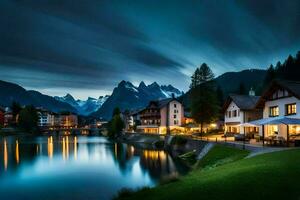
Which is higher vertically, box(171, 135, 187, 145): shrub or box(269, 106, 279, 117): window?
box(269, 106, 279, 117): window

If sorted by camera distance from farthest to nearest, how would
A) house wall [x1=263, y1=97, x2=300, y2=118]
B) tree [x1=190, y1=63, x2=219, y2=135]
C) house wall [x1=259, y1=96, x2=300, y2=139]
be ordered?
tree [x1=190, y1=63, x2=219, y2=135] → house wall [x1=259, y1=96, x2=300, y2=139] → house wall [x1=263, y1=97, x2=300, y2=118]

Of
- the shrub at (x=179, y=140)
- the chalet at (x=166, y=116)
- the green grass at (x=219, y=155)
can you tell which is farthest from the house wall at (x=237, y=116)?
the chalet at (x=166, y=116)

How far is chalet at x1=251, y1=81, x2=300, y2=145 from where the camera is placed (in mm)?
37938

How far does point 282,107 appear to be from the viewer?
43844mm

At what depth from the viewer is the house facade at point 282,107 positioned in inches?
1532

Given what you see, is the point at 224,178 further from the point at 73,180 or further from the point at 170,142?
the point at 170,142

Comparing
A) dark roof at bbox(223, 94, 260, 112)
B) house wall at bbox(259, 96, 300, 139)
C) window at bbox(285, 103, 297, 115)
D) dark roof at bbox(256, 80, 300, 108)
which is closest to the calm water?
house wall at bbox(259, 96, 300, 139)

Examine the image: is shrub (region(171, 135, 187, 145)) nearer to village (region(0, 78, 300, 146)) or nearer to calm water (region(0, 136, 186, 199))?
village (region(0, 78, 300, 146))

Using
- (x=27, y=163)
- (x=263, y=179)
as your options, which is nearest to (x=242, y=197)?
(x=263, y=179)

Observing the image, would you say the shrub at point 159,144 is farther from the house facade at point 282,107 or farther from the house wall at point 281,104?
the house wall at point 281,104

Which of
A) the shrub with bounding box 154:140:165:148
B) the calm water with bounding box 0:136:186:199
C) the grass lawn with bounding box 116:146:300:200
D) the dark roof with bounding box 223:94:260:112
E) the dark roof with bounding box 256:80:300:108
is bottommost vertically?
the shrub with bounding box 154:140:165:148

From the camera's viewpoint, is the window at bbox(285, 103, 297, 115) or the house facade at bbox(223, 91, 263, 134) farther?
the house facade at bbox(223, 91, 263, 134)

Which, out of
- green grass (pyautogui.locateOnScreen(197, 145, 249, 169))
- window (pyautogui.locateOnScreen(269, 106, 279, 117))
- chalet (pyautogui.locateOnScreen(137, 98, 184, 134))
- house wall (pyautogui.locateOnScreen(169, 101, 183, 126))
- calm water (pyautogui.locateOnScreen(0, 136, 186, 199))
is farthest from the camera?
house wall (pyautogui.locateOnScreen(169, 101, 183, 126))

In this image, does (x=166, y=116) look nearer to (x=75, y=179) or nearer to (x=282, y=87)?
(x=282, y=87)
